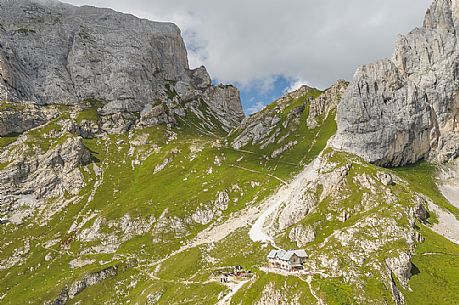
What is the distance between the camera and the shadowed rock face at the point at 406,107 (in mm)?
165875

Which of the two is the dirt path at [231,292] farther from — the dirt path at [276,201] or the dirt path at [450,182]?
the dirt path at [450,182]

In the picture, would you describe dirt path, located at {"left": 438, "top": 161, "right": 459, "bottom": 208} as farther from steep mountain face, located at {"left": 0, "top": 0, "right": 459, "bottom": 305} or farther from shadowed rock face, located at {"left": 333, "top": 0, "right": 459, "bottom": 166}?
shadowed rock face, located at {"left": 333, "top": 0, "right": 459, "bottom": 166}

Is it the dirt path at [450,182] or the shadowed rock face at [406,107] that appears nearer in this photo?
the dirt path at [450,182]

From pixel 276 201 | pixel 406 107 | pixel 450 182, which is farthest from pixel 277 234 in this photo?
pixel 406 107

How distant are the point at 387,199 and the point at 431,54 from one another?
9442 cm

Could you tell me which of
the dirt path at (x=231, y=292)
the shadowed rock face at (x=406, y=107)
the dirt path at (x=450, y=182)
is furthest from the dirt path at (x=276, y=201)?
the dirt path at (x=450, y=182)

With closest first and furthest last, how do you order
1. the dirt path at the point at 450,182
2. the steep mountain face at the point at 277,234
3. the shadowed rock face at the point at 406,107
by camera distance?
the steep mountain face at the point at 277,234 → the dirt path at the point at 450,182 → the shadowed rock face at the point at 406,107

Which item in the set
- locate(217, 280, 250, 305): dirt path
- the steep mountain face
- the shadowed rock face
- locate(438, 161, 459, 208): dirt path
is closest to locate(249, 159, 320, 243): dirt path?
the steep mountain face

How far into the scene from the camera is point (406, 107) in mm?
169125

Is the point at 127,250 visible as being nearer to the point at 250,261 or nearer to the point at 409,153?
the point at 250,261

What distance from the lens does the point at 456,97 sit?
17238 cm

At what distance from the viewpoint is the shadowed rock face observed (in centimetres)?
16588

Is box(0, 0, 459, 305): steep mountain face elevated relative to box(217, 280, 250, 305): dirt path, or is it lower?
elevated

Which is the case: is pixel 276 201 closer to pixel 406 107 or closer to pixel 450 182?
pixel 450 182
